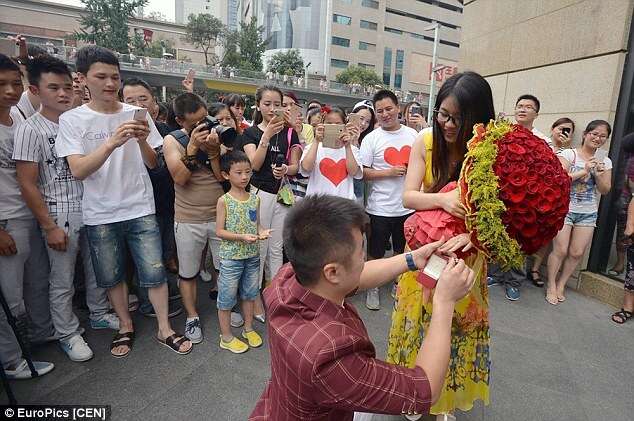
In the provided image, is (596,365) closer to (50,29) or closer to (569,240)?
(569,240)

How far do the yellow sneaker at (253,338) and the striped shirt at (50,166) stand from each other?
1.61 meters

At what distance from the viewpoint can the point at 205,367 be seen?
281 centimetres

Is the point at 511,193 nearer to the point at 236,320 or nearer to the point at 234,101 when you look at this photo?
the point at 236,320

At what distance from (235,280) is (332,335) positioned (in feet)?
6.72

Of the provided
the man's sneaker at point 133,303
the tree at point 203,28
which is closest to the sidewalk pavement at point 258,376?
the man's sneaker at point 133,303

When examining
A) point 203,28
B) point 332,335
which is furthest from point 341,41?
point 332,335

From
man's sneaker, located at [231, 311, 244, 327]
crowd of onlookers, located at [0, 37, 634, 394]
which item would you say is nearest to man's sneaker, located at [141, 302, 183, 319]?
crowd of onlookers, located at [0, 37, 634, 394]

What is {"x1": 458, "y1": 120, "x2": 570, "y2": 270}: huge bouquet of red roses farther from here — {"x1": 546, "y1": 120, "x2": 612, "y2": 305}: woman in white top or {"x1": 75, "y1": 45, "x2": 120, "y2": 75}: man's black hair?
{"x1": 546, "y1": 120, "x2": 612, "y2": 305}: woman in white top

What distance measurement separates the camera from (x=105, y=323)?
3.29 meters

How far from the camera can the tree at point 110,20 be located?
4212cm

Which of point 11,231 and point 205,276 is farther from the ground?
point 11,231

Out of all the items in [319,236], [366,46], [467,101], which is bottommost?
[319,236]

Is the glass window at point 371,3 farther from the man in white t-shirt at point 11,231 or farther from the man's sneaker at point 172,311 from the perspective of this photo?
the man in white t-shirt at point 11,231

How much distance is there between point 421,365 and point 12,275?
2746mm
